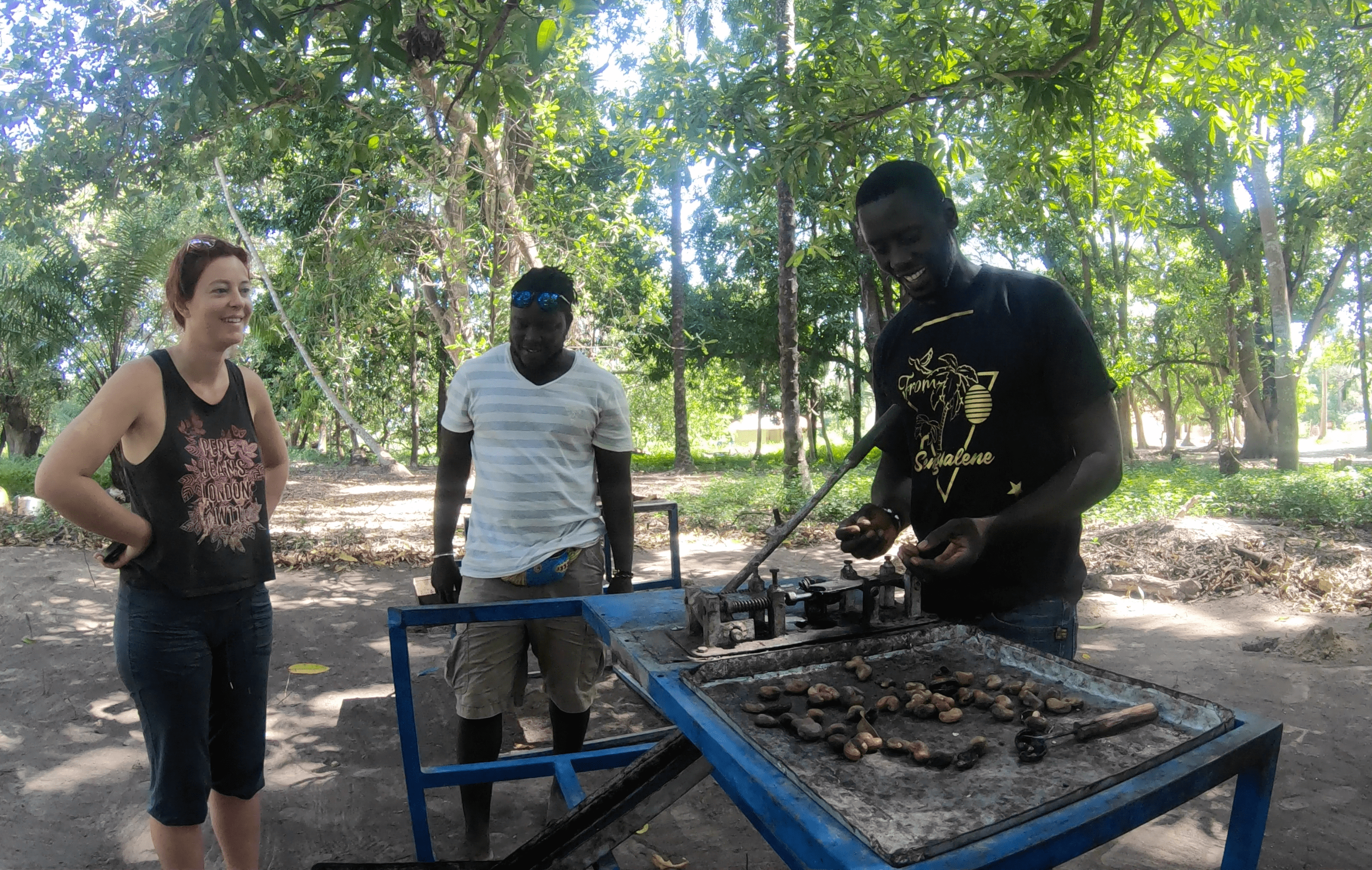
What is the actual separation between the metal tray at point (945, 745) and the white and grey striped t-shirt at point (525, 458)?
1.23 m

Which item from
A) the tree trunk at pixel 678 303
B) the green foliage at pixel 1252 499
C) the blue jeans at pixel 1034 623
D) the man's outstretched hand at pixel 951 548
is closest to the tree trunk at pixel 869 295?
the tree trunk at pixel 678 303

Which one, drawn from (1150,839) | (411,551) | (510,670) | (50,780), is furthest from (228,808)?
(411,551)

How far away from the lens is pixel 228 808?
228 cm

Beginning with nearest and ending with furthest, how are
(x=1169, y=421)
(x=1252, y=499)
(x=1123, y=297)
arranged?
(x=1252, y=499)
(x=1123, y=297)
(x=1169, y=421)

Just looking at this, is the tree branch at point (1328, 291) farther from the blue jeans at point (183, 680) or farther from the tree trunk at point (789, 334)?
the blue jeans at point (183, 680)

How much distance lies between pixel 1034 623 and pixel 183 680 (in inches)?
76.7

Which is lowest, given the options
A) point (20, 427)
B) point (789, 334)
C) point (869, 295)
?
point (20, 427)

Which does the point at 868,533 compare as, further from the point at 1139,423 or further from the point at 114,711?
the point at 1139,423

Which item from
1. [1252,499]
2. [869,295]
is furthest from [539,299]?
[869,295]

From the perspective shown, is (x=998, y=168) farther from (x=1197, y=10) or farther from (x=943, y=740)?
(x=943, y=740)

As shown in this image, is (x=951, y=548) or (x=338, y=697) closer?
(x=951, y=548)

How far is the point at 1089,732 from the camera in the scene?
→ 1294mm

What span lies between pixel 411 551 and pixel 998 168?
5.58 metres

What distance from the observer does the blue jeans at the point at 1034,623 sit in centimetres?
192
